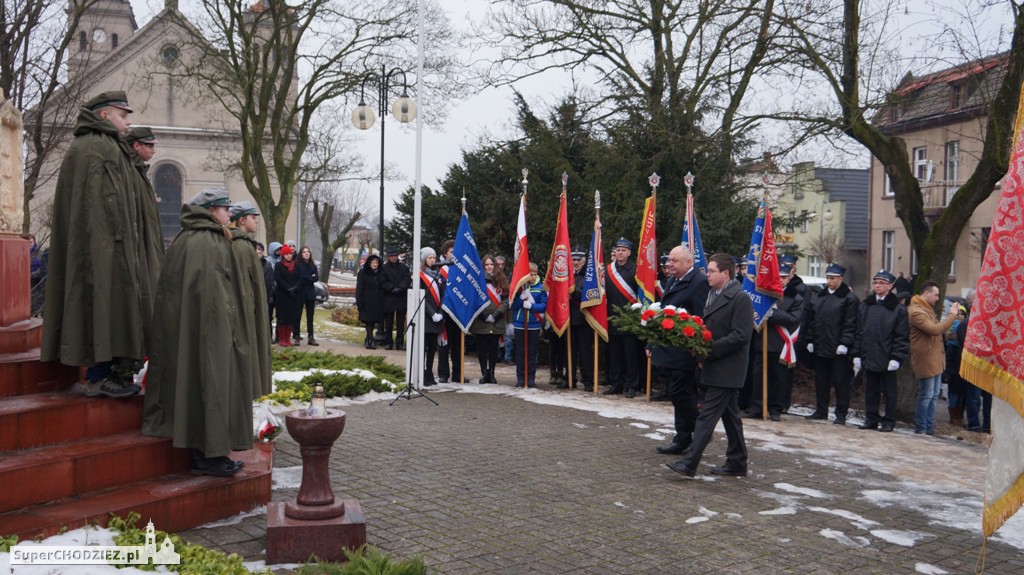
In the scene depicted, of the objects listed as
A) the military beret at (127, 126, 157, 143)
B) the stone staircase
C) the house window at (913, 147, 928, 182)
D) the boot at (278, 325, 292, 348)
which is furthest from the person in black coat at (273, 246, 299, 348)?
the house window at (913, 147, 928, 182)

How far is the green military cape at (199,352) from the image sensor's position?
5.70m

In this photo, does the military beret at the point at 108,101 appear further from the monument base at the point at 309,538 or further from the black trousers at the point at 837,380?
the black trousers at the point at 837,380

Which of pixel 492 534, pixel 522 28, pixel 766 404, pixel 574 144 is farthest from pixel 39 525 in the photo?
pixel 522 28

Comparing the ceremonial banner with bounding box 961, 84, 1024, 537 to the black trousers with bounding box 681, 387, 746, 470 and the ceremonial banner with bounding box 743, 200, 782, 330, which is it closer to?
the black trousers with bounding box 681, 387, 746, 470

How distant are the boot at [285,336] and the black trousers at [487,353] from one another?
4.90 m

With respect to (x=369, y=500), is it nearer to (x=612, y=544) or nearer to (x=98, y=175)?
Answer: (x=612, y=544)

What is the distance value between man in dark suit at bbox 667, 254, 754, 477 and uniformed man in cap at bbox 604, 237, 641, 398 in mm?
4990

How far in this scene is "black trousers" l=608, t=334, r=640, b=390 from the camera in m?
13.1

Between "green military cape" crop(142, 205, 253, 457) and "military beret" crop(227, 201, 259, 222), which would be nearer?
"green military cape" crop(142, 205, 253, 457)

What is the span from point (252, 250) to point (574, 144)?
1222cm

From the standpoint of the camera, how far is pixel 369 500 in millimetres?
6547

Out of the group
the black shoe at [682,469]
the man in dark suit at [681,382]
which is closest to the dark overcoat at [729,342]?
the man in dark suit at [681,382]

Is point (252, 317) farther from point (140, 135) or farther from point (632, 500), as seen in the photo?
point (632, 500)

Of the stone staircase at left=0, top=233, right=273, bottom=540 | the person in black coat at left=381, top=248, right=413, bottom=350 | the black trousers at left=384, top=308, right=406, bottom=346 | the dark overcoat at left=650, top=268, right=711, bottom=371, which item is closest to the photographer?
the stone staircase at left=0, top=233, right=273, bottom=540
